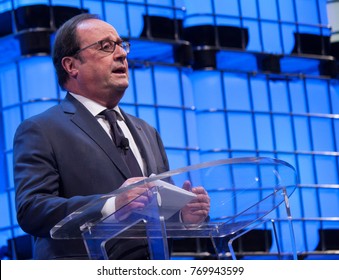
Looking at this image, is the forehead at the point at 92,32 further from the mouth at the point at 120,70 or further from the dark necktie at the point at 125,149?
the dark necktie at the point at 125,149

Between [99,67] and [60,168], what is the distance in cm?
34

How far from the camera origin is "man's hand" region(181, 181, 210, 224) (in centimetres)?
253

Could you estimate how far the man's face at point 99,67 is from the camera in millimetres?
3043

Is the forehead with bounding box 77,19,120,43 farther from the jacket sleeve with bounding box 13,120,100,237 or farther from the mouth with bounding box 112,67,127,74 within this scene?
the jacket sleeve with bounding box 13,120,100,237

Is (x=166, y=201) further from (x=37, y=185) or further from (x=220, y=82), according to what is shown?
(x=220, y=82)

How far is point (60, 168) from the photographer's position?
287 cm

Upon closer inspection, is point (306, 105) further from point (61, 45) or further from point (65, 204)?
point (65, 204)

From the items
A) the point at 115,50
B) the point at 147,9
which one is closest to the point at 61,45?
the point at 115,50

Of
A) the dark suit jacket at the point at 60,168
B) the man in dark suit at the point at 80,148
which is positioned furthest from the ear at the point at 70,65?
the dark suit jacket at the point at 60,168

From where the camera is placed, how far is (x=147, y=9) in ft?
20.7

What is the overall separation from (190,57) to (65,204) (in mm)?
3842


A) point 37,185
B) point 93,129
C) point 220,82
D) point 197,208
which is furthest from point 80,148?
point 220,82

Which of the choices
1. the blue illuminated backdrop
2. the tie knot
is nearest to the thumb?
the tie knot
